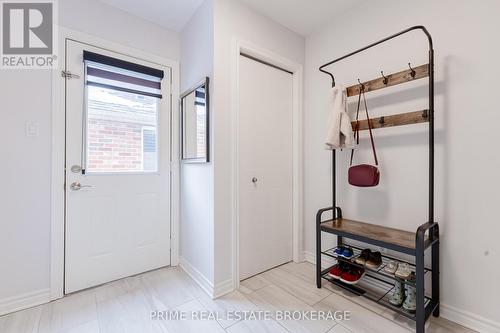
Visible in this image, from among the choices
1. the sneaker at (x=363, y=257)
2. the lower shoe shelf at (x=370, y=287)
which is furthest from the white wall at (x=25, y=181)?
the sneaker at (x=363, y=257)

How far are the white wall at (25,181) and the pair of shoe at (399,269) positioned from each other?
8.39ft

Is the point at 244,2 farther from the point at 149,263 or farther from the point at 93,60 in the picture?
the point at 149,263

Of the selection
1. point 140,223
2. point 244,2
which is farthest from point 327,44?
point 140,223

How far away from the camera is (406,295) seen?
4.89ft

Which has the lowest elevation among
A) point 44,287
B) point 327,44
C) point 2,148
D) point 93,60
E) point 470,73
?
point 44,287

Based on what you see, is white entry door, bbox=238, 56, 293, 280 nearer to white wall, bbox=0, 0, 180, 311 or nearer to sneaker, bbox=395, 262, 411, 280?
sneaker, bbox=395, 262, 411, 280

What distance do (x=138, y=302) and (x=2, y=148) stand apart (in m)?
1.48

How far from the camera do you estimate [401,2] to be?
1.74m

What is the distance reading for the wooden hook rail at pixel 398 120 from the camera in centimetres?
150

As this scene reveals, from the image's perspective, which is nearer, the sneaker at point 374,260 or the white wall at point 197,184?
the sneaker at point 374,260

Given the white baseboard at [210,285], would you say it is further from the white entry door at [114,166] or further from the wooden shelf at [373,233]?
the wooden shelf at [373,233]

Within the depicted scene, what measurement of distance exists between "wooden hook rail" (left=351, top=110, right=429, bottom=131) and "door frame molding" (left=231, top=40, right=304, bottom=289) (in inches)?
29.0

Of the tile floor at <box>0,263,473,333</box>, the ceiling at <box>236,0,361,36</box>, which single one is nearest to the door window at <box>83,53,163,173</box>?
the tile floor at <box>0,263,473,333</box>

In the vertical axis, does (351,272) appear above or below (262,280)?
above
